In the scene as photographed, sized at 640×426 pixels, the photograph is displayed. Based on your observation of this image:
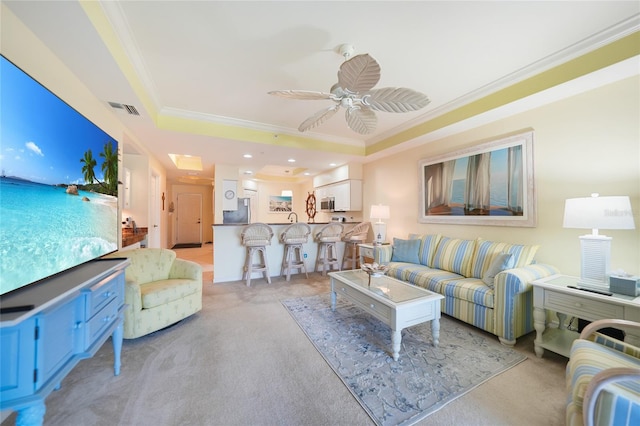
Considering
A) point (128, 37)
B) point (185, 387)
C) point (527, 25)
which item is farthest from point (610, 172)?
point (128, 37)

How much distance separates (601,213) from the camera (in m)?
1.82

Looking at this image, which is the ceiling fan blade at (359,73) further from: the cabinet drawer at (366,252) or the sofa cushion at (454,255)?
the cabinet drawer at (366,252)

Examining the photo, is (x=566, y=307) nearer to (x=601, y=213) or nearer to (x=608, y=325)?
(x=608, y=325)

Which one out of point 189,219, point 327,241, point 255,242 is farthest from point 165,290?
point 189,219

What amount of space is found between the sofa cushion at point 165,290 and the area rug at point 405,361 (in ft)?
4.08

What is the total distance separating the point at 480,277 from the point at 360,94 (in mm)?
2497

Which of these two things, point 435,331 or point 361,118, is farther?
point 361,118

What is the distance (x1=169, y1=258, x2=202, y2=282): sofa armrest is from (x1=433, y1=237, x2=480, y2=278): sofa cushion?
3.15m

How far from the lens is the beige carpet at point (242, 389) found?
141cm

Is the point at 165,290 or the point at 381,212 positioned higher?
the point at 381,212

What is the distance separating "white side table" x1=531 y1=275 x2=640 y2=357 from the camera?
167cm

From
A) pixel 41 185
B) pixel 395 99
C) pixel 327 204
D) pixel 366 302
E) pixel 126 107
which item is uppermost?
pixel 126 107

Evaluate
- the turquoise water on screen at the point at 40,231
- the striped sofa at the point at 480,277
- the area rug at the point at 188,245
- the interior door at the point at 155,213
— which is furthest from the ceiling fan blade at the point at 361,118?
the area rug at the point at 188,245

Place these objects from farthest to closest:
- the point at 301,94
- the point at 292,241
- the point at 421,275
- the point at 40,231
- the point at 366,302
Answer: the point at 292,241
the point at 421,275
the point at 366,302
the point at 301,94
the point at 40,231
